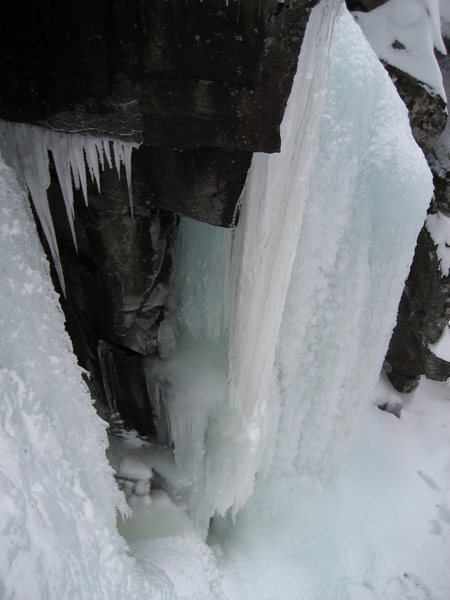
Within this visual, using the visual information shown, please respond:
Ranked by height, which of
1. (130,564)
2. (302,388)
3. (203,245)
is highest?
(203,245)

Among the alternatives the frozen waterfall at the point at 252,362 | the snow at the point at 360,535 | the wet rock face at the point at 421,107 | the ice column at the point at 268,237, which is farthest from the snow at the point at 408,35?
the snow at the point at 360,535

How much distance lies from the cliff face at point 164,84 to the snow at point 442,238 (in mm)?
3622

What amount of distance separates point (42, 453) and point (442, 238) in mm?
4826

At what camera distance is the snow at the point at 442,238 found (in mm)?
4953

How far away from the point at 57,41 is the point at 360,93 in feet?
5.44

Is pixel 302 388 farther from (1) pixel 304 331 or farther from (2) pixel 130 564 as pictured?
(2) pixel 130 564

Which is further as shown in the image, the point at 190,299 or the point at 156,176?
the point at 190,299

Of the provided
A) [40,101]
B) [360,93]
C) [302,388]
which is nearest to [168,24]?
[40,101]

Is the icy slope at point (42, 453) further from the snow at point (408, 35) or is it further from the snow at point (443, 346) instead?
the snow at point (443, 346)

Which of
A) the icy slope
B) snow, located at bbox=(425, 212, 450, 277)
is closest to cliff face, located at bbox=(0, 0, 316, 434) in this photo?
the icy slope

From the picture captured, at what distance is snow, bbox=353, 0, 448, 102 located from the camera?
14.3 feet

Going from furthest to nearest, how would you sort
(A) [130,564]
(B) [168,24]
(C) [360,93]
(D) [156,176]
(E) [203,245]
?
(E) [203,245] < (C) [360,93] < (D) [156,176] < (A) [130,564] < (B) [168,24]

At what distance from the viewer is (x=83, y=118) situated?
70.7 inches

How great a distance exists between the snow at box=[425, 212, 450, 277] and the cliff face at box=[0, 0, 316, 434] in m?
3.62
